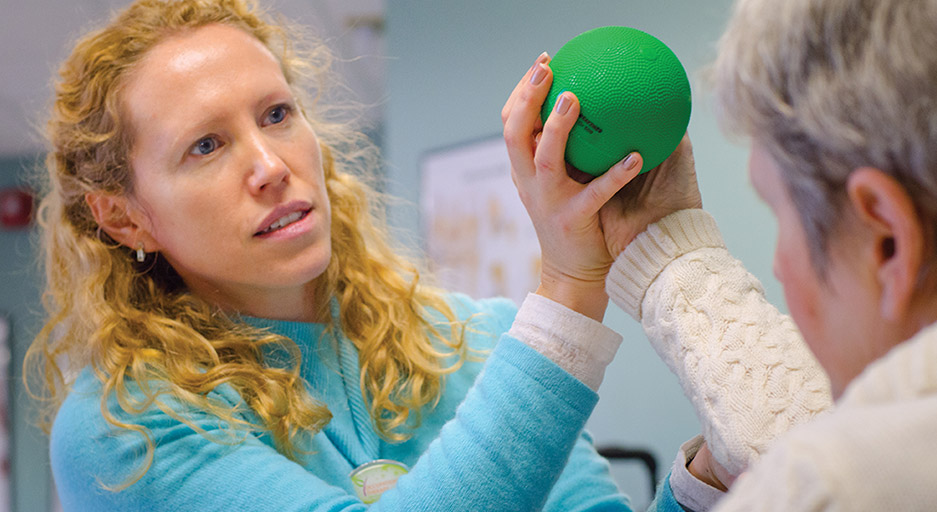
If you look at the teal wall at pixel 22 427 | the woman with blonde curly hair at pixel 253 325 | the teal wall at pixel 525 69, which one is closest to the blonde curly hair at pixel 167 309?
the woman with blonde curly hair at pixel 253 325

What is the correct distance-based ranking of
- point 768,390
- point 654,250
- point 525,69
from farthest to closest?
point 525,69
point 654,250
point 768,390

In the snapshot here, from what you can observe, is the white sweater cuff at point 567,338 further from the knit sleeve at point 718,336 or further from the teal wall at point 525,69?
the teal wall at point 525,69

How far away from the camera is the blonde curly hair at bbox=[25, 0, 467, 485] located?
4.06 ft

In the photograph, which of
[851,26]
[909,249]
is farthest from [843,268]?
[851,26]

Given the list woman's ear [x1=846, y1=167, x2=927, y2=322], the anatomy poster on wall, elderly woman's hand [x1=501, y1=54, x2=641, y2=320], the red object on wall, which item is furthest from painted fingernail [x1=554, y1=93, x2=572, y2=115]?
the red object on wall

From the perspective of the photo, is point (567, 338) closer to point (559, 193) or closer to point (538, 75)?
point (559, 193)

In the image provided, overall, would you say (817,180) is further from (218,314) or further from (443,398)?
(218,314)

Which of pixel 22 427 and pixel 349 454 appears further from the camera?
pixel 22 427

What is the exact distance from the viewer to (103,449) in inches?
45.6

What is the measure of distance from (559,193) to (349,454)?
55 centimetres

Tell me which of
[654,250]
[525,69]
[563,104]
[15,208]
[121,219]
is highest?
[563,104]

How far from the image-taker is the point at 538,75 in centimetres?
103

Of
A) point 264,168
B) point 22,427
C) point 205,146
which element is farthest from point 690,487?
point 22,427

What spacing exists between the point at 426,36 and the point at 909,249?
319 centimetres
